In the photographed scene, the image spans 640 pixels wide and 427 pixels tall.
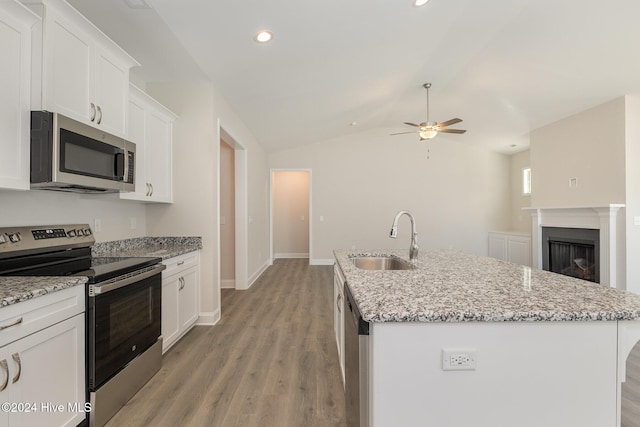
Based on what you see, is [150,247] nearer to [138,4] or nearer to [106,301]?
[106,301]

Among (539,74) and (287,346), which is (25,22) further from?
(539,74)

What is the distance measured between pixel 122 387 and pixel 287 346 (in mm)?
1272

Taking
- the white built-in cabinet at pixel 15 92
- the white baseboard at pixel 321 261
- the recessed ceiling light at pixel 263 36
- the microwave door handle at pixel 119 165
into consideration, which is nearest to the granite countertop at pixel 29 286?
the white built-in cabinet at pixel 15 92

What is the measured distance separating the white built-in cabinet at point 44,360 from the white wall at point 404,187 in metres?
5.66

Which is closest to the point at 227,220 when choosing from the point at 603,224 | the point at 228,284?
the point at 228,284

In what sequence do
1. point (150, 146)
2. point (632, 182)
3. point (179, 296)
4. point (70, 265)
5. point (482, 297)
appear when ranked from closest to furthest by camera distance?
point (482, 297)
point (70, 265)
point (179, 296)
point (150, 146)
point (632, 182)

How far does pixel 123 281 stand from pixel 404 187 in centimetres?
615

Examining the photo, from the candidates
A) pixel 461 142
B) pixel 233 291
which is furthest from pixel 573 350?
pixel 461 142

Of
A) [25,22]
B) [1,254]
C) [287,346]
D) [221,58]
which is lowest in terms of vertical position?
[287,346]

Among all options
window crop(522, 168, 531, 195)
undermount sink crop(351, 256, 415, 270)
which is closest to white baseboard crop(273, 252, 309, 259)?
window crop(522, 168, 531, 195)

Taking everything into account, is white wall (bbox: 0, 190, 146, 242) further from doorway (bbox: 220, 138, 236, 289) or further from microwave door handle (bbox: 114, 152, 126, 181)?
doorway (bbox: 220, 138, 236, 289)

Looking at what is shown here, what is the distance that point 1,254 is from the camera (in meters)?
1.62

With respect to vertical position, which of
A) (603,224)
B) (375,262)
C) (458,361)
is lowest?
(458,361)

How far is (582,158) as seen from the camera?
4207 mm
